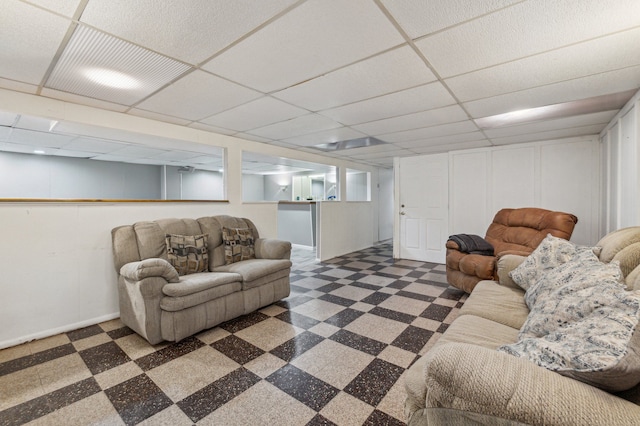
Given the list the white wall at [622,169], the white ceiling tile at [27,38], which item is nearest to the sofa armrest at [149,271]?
the white ceiling tile at [27,38]

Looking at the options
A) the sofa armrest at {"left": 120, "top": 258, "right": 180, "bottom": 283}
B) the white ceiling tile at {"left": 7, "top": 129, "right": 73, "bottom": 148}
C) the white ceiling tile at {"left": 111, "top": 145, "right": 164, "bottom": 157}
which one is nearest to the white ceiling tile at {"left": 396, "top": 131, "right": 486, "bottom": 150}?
the sofa armrest at {"left": 120, "top": 258, "right": 180, "bottom": 283}

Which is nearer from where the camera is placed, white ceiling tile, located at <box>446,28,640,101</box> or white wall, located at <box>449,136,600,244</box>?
white ceiling tile, located at <box>446,28,640,101</box>

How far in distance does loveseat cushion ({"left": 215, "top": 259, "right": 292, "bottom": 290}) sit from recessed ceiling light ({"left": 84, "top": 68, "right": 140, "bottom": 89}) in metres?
1.83

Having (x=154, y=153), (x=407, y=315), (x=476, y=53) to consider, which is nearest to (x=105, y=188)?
(x=154, y=153)

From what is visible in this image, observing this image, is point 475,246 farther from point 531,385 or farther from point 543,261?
point 531,385

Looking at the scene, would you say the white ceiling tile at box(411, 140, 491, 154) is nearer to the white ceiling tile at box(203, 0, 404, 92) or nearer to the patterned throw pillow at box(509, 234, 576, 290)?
the patterned throw pillow at box(509, 234, 576, 290)

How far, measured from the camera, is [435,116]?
121 inches

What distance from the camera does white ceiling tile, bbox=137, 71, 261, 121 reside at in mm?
2184

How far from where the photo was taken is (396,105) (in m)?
2.72

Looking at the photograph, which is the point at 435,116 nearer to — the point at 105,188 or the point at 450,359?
the point at 450,359

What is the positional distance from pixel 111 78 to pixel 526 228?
4.69m

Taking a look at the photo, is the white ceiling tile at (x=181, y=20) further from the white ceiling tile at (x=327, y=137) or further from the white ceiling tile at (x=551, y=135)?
the white ceiling tile at (x=551, y=135)

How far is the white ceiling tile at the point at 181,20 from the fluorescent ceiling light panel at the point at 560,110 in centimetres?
279

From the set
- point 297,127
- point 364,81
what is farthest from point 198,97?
point 364,81
